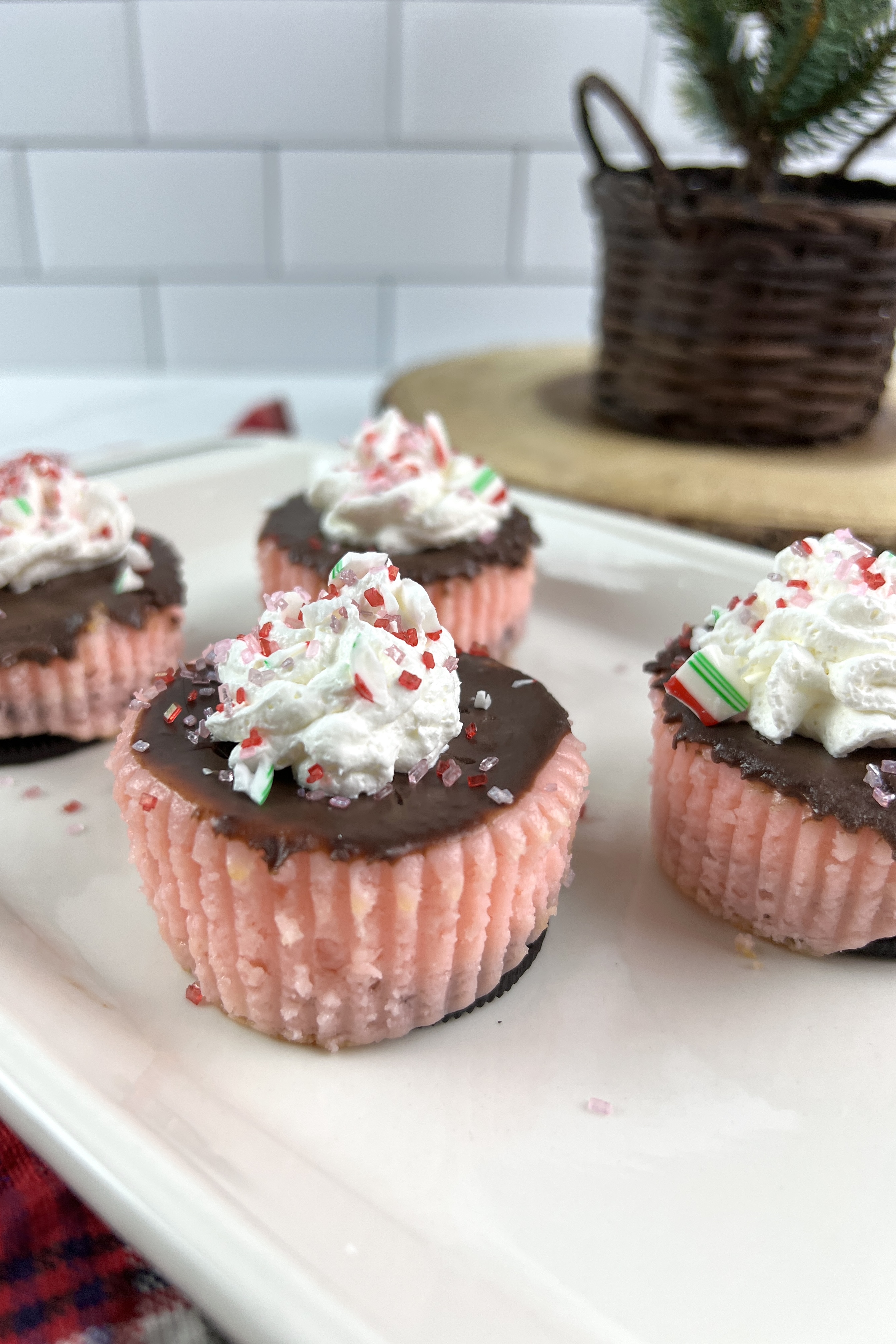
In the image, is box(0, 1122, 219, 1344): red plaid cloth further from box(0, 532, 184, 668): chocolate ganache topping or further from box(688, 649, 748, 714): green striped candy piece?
box(688, 649, 748, 714): green striped candy piece

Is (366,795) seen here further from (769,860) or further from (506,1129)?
(769,860)

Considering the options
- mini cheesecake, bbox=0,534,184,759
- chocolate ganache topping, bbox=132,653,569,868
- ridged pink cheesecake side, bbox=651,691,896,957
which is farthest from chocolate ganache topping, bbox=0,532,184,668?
ridged pink cheesecake side, bbox=651,691,896,957

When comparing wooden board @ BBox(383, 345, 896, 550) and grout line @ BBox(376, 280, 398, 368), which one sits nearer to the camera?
wooden board @ BBox(383, 345, 896, 550)

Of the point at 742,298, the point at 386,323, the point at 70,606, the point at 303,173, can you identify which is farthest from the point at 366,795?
the point at 386,323

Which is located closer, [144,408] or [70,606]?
[70,606]

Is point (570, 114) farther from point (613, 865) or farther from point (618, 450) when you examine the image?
point (613, 865)

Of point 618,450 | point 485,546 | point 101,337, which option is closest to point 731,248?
point 618,450
